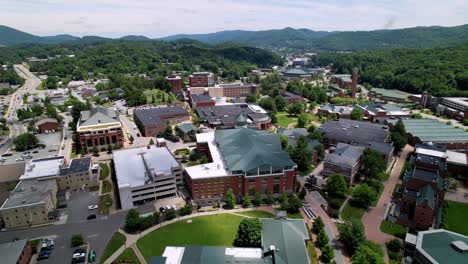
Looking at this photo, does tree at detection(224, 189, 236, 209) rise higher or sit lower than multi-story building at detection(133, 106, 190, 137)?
lower

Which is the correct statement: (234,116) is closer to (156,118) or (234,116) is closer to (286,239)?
(156,118)

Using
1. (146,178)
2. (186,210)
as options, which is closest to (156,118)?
(146,178)

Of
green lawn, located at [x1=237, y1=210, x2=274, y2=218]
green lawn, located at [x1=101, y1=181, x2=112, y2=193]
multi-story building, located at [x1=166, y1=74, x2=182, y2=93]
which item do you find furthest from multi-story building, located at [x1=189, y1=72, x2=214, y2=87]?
green lawn, located at [x1=237, y1=210, x2=274, y2=218]

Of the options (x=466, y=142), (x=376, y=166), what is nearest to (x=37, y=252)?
(x=376, y=166)

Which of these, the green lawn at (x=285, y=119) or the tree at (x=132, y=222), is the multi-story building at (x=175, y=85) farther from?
the tree at (x=132, y=222)

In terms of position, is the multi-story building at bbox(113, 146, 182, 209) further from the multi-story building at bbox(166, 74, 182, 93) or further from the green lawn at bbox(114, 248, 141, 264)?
the multi-story building at bbox(166, 74, 182, 93)

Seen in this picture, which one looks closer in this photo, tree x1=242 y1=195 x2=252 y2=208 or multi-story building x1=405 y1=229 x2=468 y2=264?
multi-story building x1=405 y1=229 x2=468 y2=264

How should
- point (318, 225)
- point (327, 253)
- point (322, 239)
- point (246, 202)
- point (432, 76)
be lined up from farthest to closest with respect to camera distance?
1. point (432, 76)
2. point (246, 202)
3. point (318, 225)
4. point (322, 239)
5. point (327, 253)
